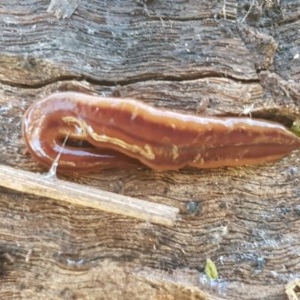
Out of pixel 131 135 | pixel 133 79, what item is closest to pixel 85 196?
pixel 131 135

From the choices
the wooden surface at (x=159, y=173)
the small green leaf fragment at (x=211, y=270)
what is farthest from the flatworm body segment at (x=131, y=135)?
the small green leaf fragment at (x=211, y=270)

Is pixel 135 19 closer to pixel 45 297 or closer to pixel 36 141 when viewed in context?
pixel 36 141

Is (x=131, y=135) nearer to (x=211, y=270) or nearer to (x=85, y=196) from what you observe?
(x=85, y=196)

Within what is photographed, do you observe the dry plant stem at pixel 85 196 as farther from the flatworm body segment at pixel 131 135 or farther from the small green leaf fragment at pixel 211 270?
the small green leaf fragment at pixel 211 270

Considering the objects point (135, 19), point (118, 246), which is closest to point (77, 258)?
point (118, 246)

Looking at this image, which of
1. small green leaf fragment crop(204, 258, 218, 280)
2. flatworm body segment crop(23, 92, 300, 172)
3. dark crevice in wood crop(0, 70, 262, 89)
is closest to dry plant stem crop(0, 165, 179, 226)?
flatworm body segment crop(23, 92, 300, 172)

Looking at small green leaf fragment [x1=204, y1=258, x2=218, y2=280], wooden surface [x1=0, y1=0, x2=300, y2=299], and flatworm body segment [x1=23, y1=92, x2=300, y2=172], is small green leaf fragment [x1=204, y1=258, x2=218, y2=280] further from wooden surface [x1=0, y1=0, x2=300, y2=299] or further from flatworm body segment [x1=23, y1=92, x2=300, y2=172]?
flatworm body segment [x1=23, y1=92, x2=300, y2=172]

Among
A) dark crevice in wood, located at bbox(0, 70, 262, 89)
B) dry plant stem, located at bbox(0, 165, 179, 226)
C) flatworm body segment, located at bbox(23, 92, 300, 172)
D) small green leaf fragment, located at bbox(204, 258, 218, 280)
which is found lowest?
small green leaf fragment, located at bbox(204, 258, 218, 280)
